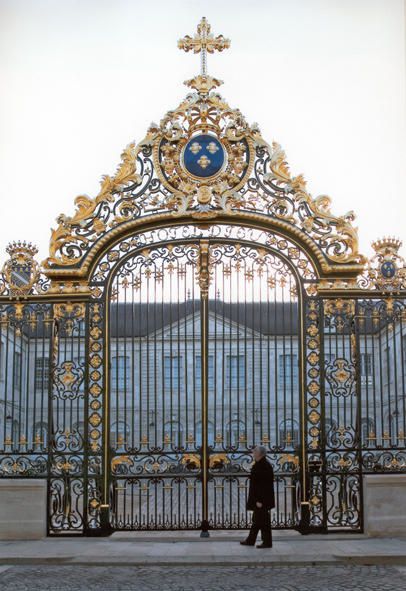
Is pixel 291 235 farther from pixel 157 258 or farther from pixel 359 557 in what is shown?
pixel 359 557

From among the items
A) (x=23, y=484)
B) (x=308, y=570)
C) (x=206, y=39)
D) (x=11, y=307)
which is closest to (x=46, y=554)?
(x=23, y=484)

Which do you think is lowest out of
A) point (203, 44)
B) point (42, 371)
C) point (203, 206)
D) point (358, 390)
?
point (358, 390)

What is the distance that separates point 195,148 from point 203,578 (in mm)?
6129

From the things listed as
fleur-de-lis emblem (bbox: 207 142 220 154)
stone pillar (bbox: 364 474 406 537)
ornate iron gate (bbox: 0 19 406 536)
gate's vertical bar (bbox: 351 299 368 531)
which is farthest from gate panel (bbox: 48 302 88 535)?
stone pillar (bbox: 364 474 406 537)

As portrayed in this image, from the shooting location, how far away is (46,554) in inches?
385

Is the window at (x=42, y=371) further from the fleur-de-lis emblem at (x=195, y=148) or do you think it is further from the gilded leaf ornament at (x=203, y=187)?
the fleur-de-lis emblem at (x=195, y=148)

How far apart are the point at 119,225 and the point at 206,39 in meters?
3.12

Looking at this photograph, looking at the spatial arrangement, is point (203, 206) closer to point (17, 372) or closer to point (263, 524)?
point (263, 524)

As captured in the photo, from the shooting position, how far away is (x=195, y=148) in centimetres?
1211

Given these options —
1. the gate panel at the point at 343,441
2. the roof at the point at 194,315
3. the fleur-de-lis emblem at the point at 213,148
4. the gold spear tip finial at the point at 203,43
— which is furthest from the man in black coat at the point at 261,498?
the gold spear tip finial at the point at 203,43

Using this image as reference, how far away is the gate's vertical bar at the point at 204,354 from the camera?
11484mm

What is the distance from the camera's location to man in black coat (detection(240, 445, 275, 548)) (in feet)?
34.3

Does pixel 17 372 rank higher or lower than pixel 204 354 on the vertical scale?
higher

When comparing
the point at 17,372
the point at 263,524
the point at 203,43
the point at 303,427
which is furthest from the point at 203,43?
the point at 17,372
